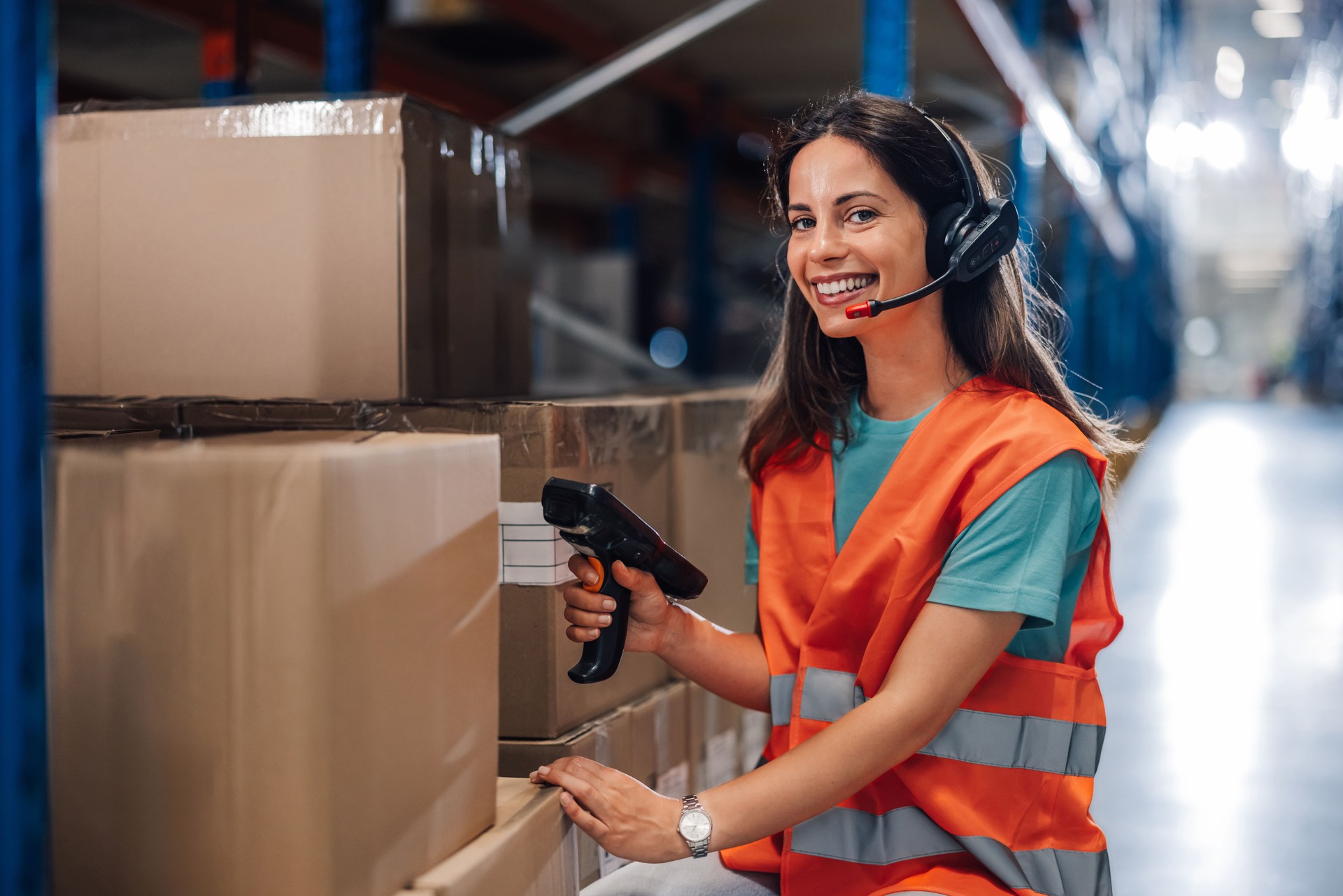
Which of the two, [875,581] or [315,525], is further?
[875,581]

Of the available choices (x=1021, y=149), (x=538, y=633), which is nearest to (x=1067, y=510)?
(x=538, y=633)

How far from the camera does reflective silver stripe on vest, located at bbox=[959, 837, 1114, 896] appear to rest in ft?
4.43

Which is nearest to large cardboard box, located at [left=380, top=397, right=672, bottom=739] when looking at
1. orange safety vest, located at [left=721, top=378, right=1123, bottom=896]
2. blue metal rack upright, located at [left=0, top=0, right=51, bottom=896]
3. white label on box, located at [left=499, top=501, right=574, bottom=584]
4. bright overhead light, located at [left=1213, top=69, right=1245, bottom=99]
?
white label on box, located at [left=499, top=501, right=574, bottom=584]

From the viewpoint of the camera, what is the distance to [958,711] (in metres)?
1.40

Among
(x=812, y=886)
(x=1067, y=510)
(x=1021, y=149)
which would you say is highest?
(x=1021, y=149)

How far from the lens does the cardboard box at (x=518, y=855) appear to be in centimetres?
116

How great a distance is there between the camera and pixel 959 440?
4.66ft

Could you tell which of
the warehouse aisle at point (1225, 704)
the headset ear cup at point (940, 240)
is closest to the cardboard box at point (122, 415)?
the headset ear cup at point (940, 240)

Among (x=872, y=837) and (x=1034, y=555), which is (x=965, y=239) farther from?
(x=872, y=837)

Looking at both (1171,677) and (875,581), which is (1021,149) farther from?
(875,581)

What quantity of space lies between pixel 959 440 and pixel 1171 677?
2878mm

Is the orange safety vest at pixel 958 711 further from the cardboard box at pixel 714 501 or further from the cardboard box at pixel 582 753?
the cardboard box at pixel 714 501

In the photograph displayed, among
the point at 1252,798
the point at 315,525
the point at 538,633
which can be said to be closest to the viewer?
the point at 315,525

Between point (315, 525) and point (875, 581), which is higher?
point (315, 525)
